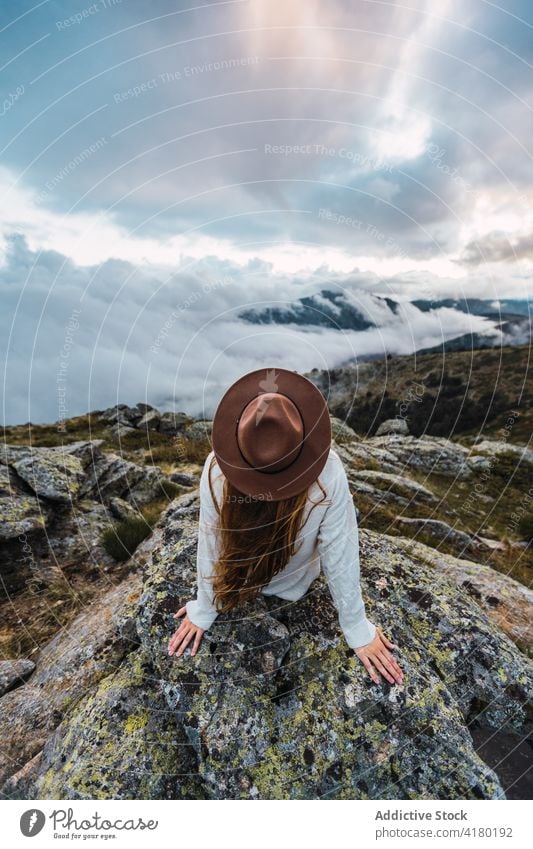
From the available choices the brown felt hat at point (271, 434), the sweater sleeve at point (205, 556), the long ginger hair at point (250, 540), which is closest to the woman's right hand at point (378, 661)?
the long ginger hair at point (250, 540)

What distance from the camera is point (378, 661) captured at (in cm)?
324

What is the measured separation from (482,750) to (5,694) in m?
5.05

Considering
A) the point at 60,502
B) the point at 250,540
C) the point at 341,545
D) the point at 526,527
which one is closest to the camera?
the point at 341,545

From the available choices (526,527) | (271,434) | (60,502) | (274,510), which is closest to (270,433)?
(271,434)

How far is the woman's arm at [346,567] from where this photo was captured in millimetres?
2873

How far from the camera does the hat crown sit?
2.49 meters

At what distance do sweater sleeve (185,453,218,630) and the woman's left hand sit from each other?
53 mm

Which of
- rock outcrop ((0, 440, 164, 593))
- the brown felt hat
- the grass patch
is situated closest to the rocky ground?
rock outcrop ((0, 440, 164, 593))

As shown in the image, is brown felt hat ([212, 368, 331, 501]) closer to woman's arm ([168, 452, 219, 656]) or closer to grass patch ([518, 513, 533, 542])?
woman's arm ([168, 452, 219, 656])

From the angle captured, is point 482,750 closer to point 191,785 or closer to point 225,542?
point 191,785

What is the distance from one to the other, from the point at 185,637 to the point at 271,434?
217 centimetres

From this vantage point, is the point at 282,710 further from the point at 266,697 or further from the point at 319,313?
the point at 319,313
